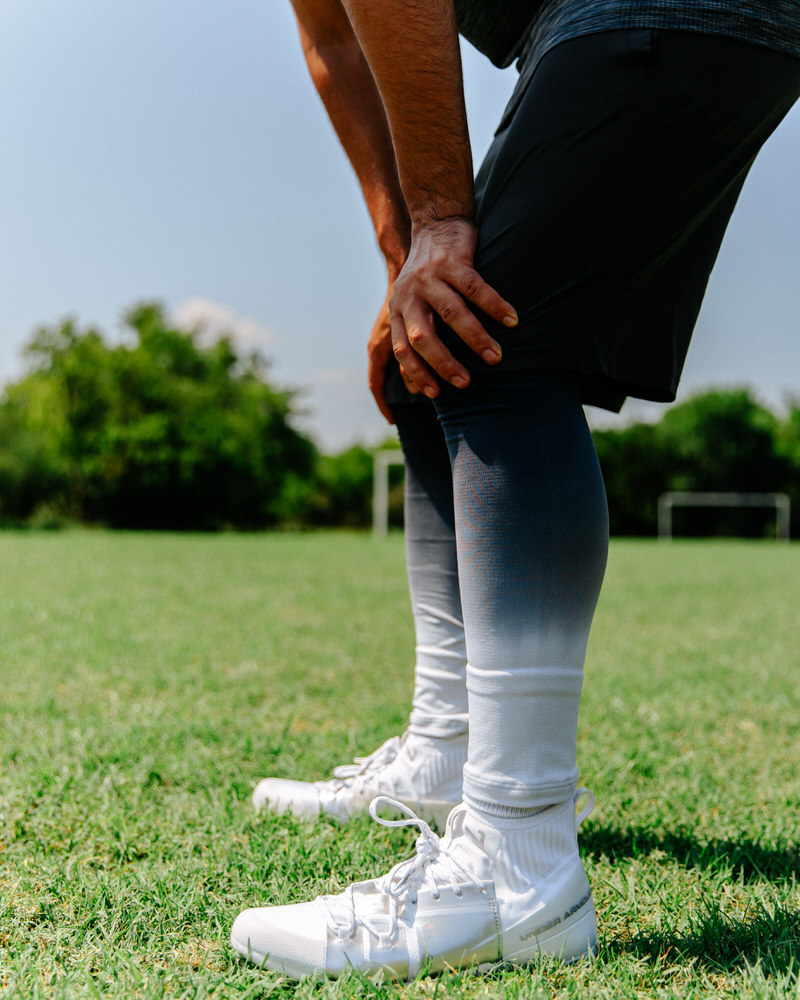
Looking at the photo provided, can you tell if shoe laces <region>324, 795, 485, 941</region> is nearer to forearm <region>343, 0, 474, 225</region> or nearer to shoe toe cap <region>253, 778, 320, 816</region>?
shoe toe cap <region>253, 778, 320, 816</region>

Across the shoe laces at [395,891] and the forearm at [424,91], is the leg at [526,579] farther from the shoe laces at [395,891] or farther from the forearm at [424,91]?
the forearm at [424,91]

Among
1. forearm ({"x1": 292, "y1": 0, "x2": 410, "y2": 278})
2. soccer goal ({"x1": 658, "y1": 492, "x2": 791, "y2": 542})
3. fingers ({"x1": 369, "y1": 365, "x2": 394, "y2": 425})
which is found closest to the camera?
forearm ({"x1": 292, "y1": 0, "x2": 410, "y2": 278})

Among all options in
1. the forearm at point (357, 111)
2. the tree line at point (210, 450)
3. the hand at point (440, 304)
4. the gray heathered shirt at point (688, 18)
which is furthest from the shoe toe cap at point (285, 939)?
the tree line at point (210, 450)

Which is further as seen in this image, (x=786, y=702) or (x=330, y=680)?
(x=330, y=680)

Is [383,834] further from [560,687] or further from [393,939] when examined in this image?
[560,687]

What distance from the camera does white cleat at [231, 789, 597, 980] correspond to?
0.84 metres

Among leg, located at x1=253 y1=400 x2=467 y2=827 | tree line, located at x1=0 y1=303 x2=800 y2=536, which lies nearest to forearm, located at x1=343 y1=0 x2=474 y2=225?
leg, located at x1=253 y1=400 x2=467 y2=827

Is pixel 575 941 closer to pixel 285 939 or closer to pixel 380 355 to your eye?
pixel 285 939

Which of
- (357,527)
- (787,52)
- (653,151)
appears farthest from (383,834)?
(357,527)

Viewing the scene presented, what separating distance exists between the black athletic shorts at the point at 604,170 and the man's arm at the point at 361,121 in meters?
0.27

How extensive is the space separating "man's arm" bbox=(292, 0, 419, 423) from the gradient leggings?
33 centimetres

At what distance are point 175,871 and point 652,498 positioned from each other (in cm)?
3377

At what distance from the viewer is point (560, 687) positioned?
863 millimetres

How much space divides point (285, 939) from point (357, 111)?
1058mm
